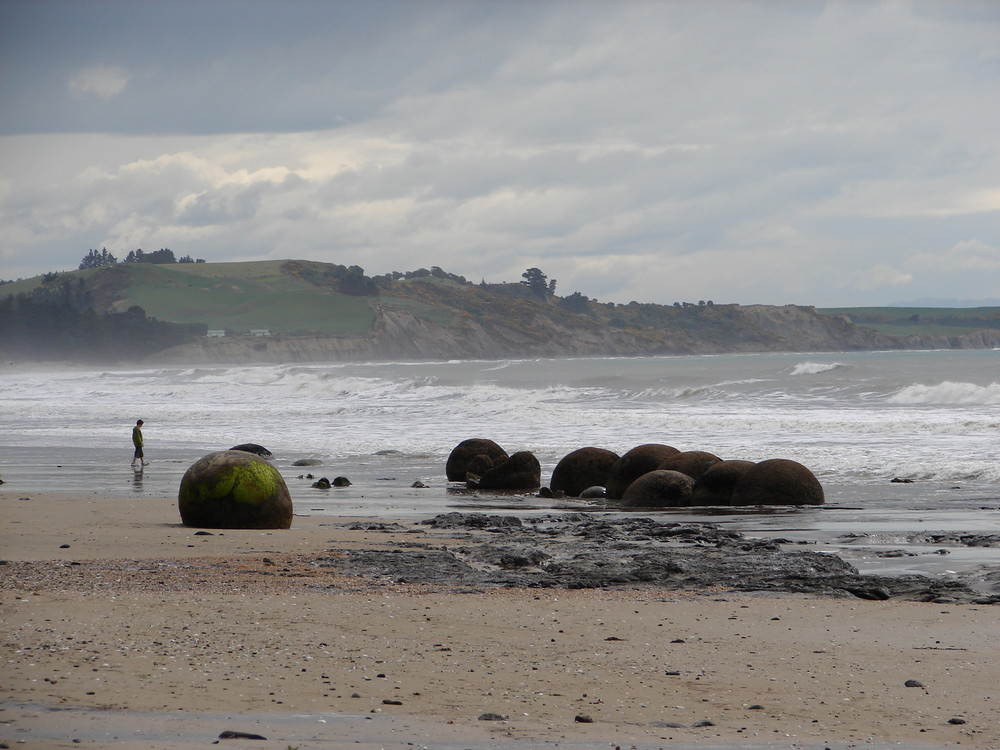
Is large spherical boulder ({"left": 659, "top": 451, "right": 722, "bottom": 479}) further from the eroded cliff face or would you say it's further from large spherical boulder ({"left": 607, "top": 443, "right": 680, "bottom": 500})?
the eroded cliff face

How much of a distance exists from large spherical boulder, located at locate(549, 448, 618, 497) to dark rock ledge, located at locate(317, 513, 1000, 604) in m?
4.26

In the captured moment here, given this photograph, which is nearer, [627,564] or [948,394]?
[627,564]

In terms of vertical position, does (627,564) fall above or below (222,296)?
below

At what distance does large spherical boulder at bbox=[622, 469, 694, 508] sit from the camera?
50.0 feet

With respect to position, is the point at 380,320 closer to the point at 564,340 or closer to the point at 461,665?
the point at 564,340

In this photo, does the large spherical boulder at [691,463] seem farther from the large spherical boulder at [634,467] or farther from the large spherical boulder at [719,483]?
the large spherical boulder at [719,483]

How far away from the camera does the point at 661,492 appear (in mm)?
15266

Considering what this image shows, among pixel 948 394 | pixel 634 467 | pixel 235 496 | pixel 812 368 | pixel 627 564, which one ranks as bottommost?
pixel 627 564

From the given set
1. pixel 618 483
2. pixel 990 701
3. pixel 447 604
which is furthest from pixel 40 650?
pixel 618 483

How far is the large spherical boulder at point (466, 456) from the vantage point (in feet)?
62.5

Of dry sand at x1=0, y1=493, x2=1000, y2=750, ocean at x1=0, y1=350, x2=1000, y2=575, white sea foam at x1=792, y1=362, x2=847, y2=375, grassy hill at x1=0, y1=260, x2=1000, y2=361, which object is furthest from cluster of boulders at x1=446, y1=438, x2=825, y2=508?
grassy hill at x1=0, y1=260, x2=1000, y2=361

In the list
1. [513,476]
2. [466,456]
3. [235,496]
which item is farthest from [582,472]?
[235,496]

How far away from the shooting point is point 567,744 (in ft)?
15.6

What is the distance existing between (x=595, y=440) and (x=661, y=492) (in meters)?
10.5
